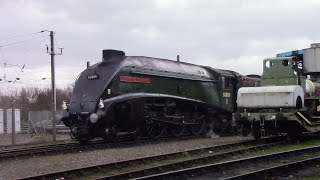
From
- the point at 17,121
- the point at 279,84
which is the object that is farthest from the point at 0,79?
the point at 279,84

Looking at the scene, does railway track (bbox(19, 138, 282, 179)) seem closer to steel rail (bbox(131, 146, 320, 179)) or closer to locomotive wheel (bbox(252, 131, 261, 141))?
steel rail (bbox(131, 146, 320, 179))

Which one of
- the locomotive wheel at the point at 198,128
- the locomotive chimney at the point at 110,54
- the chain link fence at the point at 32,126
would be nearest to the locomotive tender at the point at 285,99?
the locomotive wheel at the point at 198,128

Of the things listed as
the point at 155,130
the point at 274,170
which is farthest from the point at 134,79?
the point at 274,170

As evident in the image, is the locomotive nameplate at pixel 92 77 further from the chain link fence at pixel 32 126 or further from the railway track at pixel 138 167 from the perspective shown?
the chain link fence at pixel 32 126

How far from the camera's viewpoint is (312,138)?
56.1 feet

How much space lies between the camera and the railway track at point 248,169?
849 centimetres

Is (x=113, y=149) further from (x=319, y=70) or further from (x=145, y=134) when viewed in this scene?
(x=319, y=70)

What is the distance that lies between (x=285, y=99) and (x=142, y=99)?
5563 millimetres

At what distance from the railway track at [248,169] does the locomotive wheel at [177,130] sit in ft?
24.9

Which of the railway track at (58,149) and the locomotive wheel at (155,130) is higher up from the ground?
the locomotive wheel at (155,130)

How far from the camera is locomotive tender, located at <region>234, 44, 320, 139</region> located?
14383 mm

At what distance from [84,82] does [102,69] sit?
3.01 feet

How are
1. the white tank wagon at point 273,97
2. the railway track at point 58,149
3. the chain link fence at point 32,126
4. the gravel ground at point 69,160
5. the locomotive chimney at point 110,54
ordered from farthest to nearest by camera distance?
the chain link fence at point 32,126, the locomotive chimney at point 110,54, the white tank wagon at point 273,97, the railway track at point 58,149, the gravel ground at point 69,160

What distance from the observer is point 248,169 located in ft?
31.9
